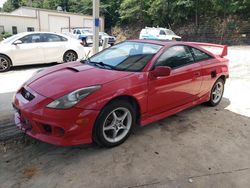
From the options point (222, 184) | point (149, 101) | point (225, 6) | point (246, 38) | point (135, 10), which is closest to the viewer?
point (222, 184)

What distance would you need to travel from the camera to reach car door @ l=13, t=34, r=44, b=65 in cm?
867

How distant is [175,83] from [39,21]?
30660 mm

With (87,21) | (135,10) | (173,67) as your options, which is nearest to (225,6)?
(135,10)

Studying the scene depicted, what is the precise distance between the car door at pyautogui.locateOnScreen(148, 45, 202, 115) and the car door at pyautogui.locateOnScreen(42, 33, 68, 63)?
20.2 ft

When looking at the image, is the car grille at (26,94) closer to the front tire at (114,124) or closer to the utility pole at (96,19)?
the front tire at (114,124)

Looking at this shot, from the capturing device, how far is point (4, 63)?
8.49m

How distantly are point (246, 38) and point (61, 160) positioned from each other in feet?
79.9

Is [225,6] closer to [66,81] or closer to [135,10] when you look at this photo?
[135,10]

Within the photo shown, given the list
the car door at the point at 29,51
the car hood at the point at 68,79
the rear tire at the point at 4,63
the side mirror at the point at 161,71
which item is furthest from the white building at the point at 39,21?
the side mirror at the point at 161,71

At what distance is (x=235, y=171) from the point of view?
307cm

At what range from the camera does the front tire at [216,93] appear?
5.13 m

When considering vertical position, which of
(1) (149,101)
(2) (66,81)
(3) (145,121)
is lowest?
(3) (145,121)

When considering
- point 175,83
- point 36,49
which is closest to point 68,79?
point 175,83

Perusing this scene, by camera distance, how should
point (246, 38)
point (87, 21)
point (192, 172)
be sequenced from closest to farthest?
point (192, 172) < point (246, 38) < point (87, 21)
